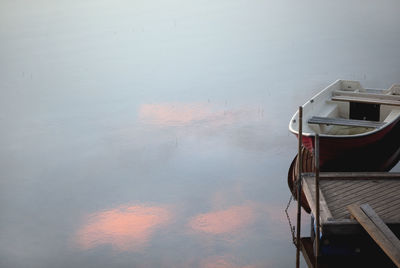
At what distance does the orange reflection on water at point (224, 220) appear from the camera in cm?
718

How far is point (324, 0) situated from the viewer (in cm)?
2097

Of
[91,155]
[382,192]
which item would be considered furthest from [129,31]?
[382,192]

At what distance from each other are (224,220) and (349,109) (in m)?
2.68

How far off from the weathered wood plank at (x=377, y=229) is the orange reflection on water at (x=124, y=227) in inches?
116

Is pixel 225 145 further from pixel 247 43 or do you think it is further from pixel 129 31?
pixel 129 31

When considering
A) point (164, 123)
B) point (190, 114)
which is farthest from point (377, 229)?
point (190, 114)

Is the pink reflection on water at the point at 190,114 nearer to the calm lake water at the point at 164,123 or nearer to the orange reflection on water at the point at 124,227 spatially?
the calm lake water at the point at 164,123

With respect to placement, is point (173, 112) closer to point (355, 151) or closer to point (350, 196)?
point (355, 151)

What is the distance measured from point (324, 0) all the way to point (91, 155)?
14.2 meters

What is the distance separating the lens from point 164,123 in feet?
34.8

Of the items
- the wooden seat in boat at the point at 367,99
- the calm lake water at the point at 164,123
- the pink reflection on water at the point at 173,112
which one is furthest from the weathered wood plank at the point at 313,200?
the pink reflection on water at the point at 173,112

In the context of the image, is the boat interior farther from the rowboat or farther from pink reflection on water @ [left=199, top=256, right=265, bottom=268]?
pink reflection on water @ [left=199, top=256, right=265, bottom=268]

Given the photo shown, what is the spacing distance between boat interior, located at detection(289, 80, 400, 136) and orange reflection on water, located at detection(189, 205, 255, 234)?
139 cm

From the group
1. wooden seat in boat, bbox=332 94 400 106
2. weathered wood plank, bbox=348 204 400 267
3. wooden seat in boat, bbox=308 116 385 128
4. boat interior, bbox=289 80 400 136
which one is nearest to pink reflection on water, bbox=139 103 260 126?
boat interior, bbox=289 80 400 136
